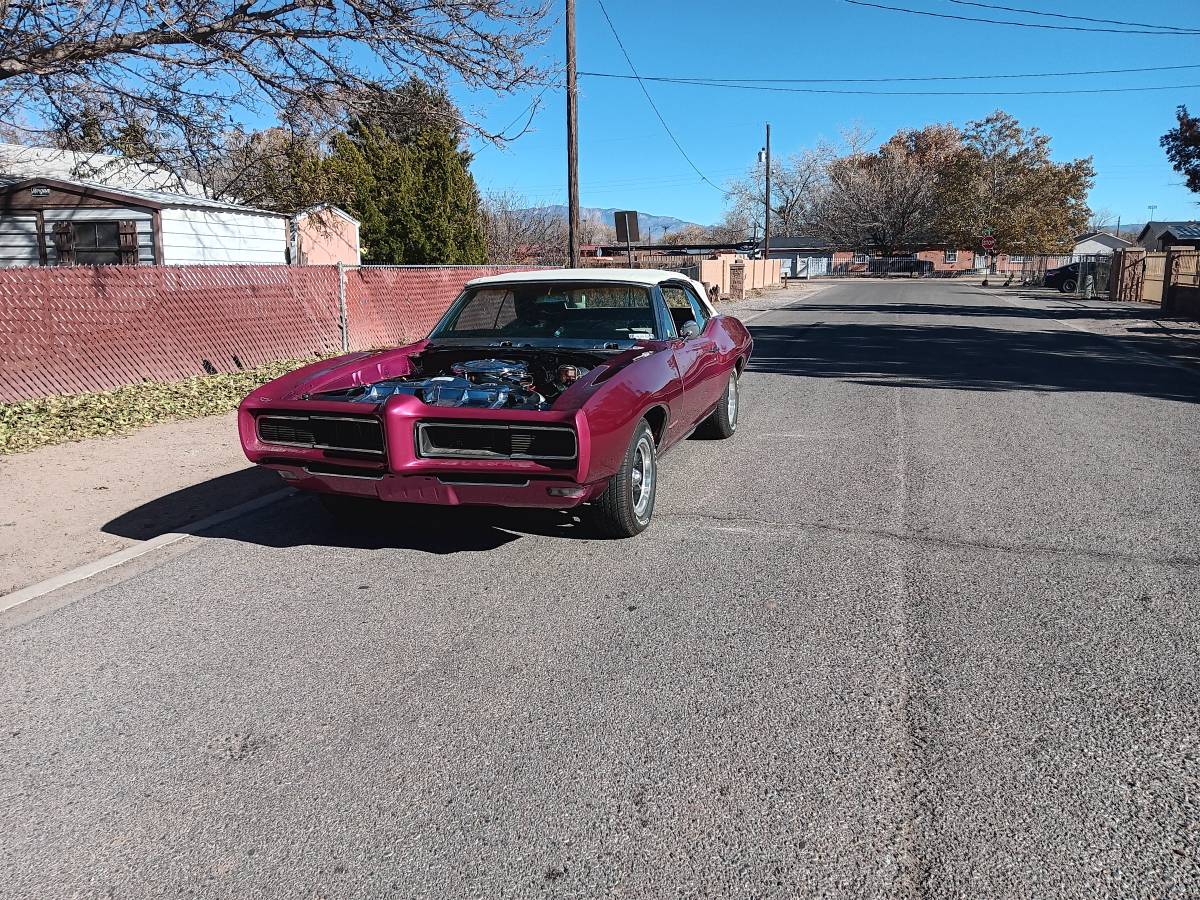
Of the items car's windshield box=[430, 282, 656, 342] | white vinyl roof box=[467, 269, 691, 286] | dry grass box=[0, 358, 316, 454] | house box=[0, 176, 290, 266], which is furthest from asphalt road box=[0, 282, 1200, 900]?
house box=[0, 176, 290, 266]

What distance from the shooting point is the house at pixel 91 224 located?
1588 cm

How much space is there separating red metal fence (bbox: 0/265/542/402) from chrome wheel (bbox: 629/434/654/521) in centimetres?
745

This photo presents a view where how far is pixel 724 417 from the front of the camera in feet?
25.4

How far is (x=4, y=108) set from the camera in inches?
452

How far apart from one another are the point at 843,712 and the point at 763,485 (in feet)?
10.5

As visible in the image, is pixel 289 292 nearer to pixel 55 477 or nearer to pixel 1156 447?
pixel 55 477

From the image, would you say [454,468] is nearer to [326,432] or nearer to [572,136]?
[326,432]

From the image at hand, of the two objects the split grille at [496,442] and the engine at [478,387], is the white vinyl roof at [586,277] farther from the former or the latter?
the split grille at [496,442]

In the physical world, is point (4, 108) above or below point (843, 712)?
above

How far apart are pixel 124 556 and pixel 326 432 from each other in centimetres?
143

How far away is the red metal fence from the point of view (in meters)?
9.53

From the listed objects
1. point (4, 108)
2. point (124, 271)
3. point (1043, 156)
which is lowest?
point (124, 271)

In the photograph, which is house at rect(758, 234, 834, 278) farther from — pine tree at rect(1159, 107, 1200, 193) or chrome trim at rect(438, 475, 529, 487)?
chrome trim at rect(438, 475, 529, 487)

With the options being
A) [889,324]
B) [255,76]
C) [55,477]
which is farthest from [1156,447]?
[889,324]
